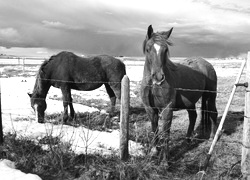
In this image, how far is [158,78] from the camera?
14.3 ft

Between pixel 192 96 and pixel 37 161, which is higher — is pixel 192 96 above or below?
above

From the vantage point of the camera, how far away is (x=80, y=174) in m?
3.70

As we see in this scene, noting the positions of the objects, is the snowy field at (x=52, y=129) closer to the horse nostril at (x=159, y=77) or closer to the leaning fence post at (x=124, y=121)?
the leaning fence post at (x=124, y=121)

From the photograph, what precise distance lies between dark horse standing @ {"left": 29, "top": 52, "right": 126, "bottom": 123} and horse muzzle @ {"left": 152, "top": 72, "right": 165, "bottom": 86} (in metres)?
2.95

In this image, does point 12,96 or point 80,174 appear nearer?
point 80,174

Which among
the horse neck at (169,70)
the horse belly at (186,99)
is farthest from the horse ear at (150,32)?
the horse belly at (186,99)

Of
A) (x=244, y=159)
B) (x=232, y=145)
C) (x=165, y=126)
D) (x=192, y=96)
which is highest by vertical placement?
(x=192, y=96)

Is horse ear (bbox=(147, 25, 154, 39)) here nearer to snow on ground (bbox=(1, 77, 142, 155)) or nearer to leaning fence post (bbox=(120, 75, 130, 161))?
leaning fence post (bbox=(120, 75, 130, 161))

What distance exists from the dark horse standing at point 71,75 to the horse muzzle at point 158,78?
2.95 m

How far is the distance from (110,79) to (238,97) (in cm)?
604

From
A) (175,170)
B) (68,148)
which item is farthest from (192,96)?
(68,148)

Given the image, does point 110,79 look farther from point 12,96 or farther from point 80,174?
point 80,174

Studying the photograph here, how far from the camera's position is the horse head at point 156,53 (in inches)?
171

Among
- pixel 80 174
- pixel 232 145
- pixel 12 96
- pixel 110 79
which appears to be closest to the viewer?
pixel 80 174
